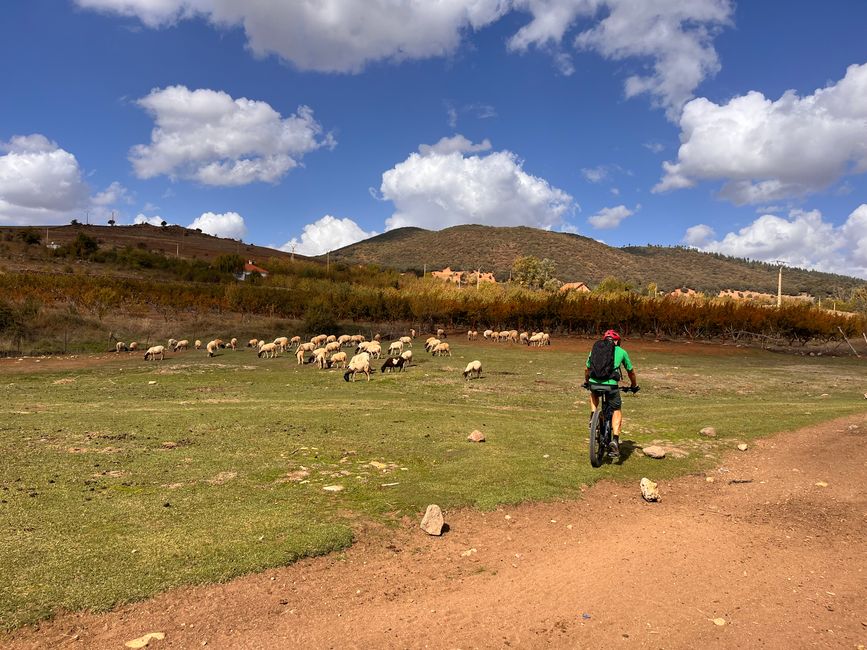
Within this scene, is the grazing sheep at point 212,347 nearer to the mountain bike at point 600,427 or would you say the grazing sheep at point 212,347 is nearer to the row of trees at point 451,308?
the row of trees at point 451,308

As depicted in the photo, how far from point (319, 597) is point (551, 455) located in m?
5.34

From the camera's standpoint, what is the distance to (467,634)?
3668 millimetres

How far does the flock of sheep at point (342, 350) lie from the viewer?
858 inches

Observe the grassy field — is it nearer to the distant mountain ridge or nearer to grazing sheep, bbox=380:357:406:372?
grazing sheep, bbox=380:357:406:372

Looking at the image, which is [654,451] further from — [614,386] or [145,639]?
[145,639]

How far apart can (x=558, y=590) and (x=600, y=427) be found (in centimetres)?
420

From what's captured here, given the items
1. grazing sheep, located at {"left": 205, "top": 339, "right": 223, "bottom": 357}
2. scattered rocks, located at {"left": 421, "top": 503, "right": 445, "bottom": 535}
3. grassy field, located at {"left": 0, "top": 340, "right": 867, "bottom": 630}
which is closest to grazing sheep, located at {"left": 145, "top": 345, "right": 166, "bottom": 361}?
grazing sheep, located at {"left": 205, "top": 339, "right": 223, "bottom": 357}

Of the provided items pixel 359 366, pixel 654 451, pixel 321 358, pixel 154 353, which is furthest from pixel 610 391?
pixel 154 353

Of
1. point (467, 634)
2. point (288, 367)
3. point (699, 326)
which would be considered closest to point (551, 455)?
point (467, 634)

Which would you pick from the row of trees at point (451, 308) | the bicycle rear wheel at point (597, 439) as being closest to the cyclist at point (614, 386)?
the bicycle rear wheel at point (597, 439)

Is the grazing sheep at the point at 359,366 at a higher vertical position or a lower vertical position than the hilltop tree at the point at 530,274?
lower

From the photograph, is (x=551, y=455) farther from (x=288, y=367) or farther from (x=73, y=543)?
(x=288, y=367)

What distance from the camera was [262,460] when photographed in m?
7.95

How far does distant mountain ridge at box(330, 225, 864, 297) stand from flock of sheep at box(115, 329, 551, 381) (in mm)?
67494
